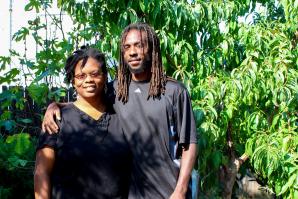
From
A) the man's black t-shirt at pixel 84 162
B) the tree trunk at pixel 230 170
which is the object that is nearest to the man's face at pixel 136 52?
the man's black t-shirt at pixel 84 162

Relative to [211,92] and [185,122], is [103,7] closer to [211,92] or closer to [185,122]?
[211,92]

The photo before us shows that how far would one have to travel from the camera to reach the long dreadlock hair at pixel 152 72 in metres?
3.16

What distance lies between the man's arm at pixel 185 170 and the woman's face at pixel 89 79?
55 cm

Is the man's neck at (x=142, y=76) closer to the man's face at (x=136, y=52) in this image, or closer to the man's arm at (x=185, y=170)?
the man's face at (x=136, y=52)

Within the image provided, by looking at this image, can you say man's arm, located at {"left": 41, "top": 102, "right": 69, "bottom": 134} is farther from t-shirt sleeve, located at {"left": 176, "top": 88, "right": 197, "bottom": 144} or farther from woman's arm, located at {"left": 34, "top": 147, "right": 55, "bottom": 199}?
t-shirt sleeve, located at {"left": 176, "top": 88, "right": 197, "bottom": 144}

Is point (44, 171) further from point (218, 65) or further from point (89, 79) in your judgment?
point (218, 65)

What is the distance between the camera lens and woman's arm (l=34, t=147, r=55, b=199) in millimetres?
2992

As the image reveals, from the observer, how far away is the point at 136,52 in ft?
10.5

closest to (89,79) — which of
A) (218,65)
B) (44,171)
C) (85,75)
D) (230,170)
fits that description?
(85,75)

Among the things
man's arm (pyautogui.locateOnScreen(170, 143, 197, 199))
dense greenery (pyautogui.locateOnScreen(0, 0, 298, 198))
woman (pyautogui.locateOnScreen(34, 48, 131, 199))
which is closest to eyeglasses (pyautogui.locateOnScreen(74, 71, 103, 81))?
woman (pyautogui.locateOnScreen(34, 48, 131, 199))

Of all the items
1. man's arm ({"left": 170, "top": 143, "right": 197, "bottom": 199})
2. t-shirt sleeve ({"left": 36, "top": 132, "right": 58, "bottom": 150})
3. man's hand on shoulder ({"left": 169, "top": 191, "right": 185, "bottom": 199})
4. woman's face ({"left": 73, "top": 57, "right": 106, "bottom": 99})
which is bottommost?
man's hand on shoulder ({"left": 169, "top": 191, "right": 185, "bottom": 199})

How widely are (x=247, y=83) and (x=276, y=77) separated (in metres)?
0.22

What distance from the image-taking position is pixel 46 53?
484 cm

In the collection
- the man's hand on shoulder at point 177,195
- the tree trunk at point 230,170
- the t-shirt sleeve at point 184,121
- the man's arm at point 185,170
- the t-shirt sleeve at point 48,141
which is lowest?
the tree trunk at point 230,170
